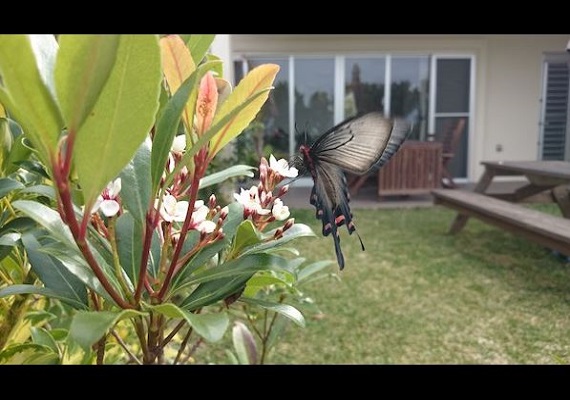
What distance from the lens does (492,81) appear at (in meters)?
7.54

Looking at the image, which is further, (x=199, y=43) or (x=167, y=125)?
(x=199, y=43)

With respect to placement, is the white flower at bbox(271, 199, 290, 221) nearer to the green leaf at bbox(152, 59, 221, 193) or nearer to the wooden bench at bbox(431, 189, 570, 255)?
the green leaf at bbox(152, 59, 221, 193)

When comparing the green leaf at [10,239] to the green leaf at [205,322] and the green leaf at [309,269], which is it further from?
the green leaf at [309,269]

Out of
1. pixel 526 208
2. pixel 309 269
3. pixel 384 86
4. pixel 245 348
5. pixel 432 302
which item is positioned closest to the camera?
→ pixel 309 269

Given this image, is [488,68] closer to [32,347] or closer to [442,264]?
[442,264]

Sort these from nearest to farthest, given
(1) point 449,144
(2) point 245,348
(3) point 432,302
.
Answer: (2) point 245,348
(3) point 432,302
(1) point 449,144

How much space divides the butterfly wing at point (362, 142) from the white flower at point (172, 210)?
116 millimetres

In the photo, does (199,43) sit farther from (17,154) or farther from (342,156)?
(17,154)

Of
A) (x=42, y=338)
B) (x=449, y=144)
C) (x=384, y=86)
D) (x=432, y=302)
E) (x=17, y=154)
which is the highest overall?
(x=384, y=86)

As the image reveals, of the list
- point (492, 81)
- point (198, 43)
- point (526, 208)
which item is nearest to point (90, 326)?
point (198, 43)

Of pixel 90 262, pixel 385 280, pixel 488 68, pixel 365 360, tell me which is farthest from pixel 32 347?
pixel 488 68

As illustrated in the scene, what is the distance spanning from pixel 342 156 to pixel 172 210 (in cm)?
14

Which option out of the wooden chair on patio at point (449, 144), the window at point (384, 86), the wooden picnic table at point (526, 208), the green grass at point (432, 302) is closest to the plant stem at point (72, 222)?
the green grass at point (432, 302)

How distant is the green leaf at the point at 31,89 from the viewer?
0.83 ft
